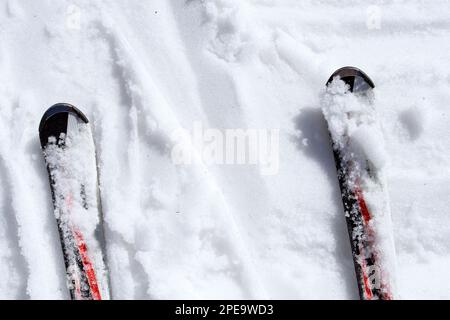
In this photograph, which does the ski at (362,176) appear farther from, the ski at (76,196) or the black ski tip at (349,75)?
the ski at (76,196)

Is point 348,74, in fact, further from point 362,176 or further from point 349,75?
point 362,176

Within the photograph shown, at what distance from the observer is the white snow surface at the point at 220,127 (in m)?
1.68

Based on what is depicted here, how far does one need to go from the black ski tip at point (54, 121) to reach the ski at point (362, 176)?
98cm

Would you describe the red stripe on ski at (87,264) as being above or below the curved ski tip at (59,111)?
below

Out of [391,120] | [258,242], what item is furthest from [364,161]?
[258,242]

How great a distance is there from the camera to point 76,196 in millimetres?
1702

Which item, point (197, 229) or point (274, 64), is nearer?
point (197, 229)

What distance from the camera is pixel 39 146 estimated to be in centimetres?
175

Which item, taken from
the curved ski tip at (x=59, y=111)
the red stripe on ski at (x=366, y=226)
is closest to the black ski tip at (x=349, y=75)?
the red stripe on ski at (x=366, y=226)

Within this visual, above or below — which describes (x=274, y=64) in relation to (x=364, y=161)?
above

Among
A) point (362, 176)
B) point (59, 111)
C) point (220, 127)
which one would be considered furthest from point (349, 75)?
point (59, 111)

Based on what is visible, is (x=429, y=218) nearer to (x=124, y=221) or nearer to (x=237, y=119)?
(x=237, y=119)

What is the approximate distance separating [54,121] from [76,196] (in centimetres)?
29

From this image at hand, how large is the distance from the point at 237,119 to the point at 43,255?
90cm
